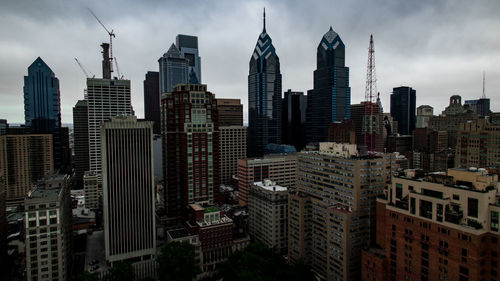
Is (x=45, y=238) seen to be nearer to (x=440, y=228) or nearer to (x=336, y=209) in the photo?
(x=336, y=209)

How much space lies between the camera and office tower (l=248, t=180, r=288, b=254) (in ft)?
421

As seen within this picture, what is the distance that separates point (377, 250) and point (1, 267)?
141282 mm

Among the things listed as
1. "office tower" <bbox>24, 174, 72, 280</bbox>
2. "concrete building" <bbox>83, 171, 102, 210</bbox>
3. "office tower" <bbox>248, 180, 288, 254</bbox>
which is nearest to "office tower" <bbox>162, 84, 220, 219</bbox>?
"office tower" <bbox>248, 180, 288, 254</bbox>

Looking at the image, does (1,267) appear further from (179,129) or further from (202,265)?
(179,129)

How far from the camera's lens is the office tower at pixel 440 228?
221 feet

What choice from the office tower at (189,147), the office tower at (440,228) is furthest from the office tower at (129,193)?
the office tower at (440,228)

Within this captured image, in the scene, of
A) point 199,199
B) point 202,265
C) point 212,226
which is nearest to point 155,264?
point 202,265

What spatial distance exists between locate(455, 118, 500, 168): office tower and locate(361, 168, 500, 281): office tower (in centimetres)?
8452

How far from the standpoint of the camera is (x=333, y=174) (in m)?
108

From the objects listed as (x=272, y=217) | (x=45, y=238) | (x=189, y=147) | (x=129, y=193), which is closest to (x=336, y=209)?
(x=272, y=217)

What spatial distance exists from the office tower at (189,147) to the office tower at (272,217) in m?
27.0

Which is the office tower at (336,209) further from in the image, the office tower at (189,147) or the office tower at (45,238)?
the office tower at (45,238)

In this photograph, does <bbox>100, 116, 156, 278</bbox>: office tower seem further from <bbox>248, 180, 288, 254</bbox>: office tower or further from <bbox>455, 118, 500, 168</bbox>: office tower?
<bbox>455, 118, 500, 168</bbox>: office tower

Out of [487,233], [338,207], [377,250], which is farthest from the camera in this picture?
[338,207]
